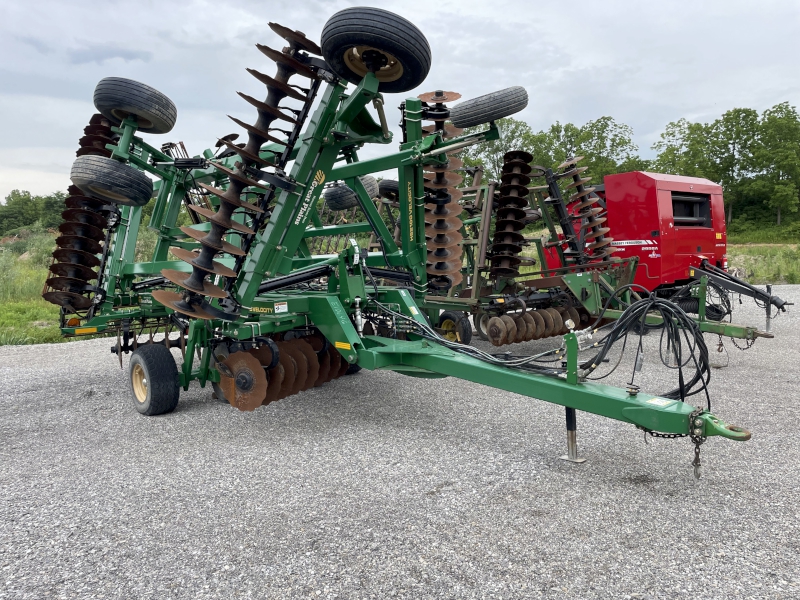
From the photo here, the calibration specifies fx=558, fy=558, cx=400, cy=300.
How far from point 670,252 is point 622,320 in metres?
6.18

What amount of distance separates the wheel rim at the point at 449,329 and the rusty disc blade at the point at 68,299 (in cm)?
454

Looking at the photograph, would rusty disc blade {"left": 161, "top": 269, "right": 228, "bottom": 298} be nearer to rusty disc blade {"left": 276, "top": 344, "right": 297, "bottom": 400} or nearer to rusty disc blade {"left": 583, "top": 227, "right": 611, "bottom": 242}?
rusty disc blade {"left": 276, "top": 344, "right": 297, "bottom": 400}

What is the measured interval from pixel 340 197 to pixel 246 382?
12.9ft

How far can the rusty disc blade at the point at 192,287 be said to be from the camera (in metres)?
4.06

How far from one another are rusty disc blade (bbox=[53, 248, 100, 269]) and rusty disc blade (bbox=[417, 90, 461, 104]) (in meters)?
3.95

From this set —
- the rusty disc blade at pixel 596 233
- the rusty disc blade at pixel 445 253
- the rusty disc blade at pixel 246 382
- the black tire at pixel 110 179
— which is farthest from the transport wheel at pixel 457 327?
the black tire at pixel 110 179

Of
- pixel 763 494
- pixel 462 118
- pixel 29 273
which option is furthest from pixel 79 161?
pixel 29 273

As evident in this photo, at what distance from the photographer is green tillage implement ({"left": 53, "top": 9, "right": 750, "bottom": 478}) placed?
10.7 ft

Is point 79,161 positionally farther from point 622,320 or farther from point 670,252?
point 670,252

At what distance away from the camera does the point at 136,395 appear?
5164mm

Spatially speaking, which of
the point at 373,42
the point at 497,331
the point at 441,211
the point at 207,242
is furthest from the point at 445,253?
the point at 207,242

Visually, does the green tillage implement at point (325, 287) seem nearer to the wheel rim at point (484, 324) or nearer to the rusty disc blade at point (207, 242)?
the rusty disc blade at point (207, 242)

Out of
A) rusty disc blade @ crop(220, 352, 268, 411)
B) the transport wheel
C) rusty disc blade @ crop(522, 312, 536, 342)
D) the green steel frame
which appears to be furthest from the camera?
the transport wheel

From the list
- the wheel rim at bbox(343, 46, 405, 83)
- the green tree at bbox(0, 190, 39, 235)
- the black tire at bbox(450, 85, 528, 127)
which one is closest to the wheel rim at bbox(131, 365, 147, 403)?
the wheel rim at bbox(343, 46, 405, 83)
